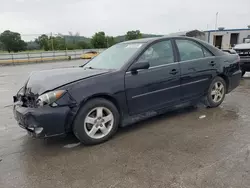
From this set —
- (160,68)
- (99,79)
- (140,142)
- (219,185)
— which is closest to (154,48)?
(160,68)

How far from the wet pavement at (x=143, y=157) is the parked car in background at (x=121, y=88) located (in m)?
0.31

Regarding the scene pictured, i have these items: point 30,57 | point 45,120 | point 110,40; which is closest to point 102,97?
point 45,120

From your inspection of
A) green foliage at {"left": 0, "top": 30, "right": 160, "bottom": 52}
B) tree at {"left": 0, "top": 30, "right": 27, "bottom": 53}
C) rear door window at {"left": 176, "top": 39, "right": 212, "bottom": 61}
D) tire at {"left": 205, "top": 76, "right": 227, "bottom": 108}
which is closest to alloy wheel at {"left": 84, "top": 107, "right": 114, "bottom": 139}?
rear door window at {"left": 176, "top": 39, "right": 212, "bottom": 61}

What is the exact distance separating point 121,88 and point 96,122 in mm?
636

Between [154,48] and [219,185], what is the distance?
95.0 inches

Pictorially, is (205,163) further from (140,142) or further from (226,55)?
(226,55)

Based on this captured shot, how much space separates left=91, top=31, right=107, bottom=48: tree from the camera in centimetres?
5519

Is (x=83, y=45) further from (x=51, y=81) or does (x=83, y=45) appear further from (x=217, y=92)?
(x=51, y=81)

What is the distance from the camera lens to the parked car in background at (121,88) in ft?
9.43

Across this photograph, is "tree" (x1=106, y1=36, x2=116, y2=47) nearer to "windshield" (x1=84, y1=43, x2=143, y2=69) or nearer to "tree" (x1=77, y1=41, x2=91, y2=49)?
"tree" (x1=77, y1=41, x2=91, y2=49)

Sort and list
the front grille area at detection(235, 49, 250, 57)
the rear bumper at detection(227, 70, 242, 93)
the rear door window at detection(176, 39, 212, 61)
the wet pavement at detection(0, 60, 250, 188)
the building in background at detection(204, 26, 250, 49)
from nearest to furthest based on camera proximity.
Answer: the wet pavement at detection(0, 60, 250, 188), the rear door window at detection(176, 39, 212, 61), the rear bumper at detection(227, 70, 242, 93), the front grille area at detection(235, 49, 250, 57), the building in background at detection(204, 26, 250, 49)

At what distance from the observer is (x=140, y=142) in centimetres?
320

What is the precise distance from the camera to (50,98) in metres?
2.82

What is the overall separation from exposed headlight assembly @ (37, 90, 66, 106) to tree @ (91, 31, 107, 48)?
54.2 m
